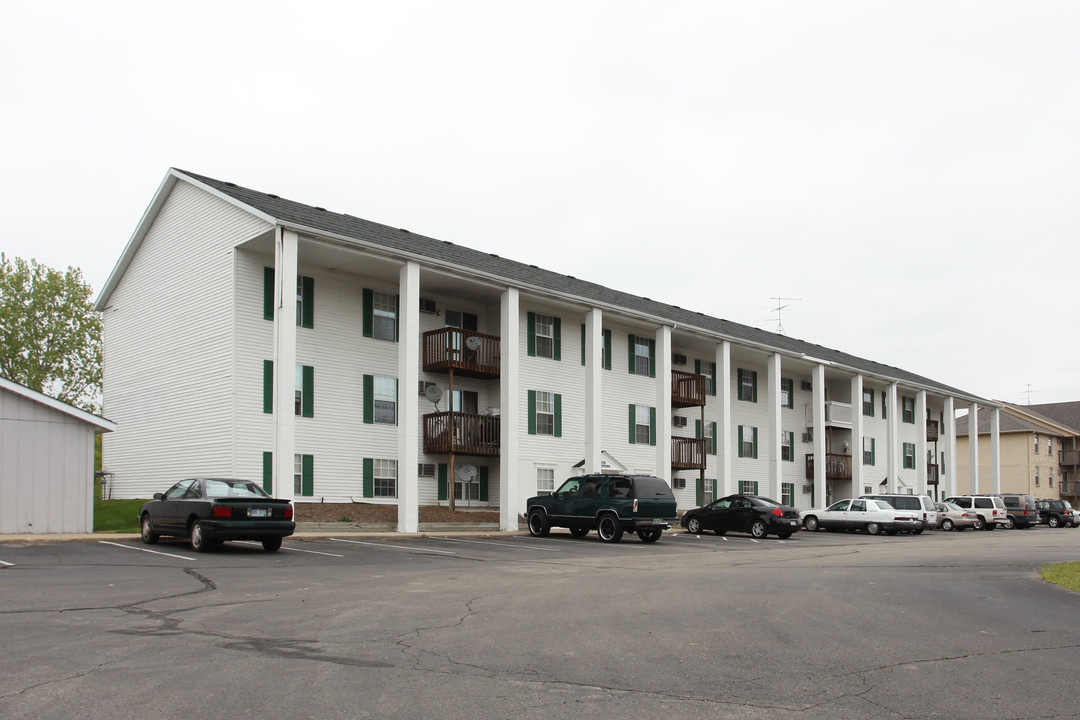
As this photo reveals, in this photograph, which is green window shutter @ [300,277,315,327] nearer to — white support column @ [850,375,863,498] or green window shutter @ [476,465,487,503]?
green window shutter @ [476,465,487,503]

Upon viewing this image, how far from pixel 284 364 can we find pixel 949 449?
46703 millimetres

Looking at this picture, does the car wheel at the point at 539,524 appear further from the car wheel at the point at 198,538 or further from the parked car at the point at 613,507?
the car wheel at the point at 198,538

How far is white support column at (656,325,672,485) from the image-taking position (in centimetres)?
3531

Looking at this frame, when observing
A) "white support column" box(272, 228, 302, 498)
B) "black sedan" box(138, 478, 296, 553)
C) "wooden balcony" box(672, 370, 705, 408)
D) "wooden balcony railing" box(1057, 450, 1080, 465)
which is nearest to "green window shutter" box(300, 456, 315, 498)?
"white support column" box(272, 228, 302, 498)

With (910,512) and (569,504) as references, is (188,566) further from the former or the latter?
(910,512)

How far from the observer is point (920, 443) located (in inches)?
2071

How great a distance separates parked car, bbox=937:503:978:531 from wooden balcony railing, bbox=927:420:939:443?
17103 mm

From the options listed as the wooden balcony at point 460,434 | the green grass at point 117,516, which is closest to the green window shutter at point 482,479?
the wooden balcony at point 460,434

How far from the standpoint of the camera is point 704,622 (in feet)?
31.8

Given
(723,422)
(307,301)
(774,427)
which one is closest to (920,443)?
(774,427)

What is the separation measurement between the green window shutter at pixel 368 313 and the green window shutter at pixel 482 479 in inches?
239

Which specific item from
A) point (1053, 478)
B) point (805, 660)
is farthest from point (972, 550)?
point (1053, 478)

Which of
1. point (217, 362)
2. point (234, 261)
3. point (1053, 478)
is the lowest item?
point (1053, 478)

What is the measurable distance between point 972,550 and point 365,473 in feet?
55.1
